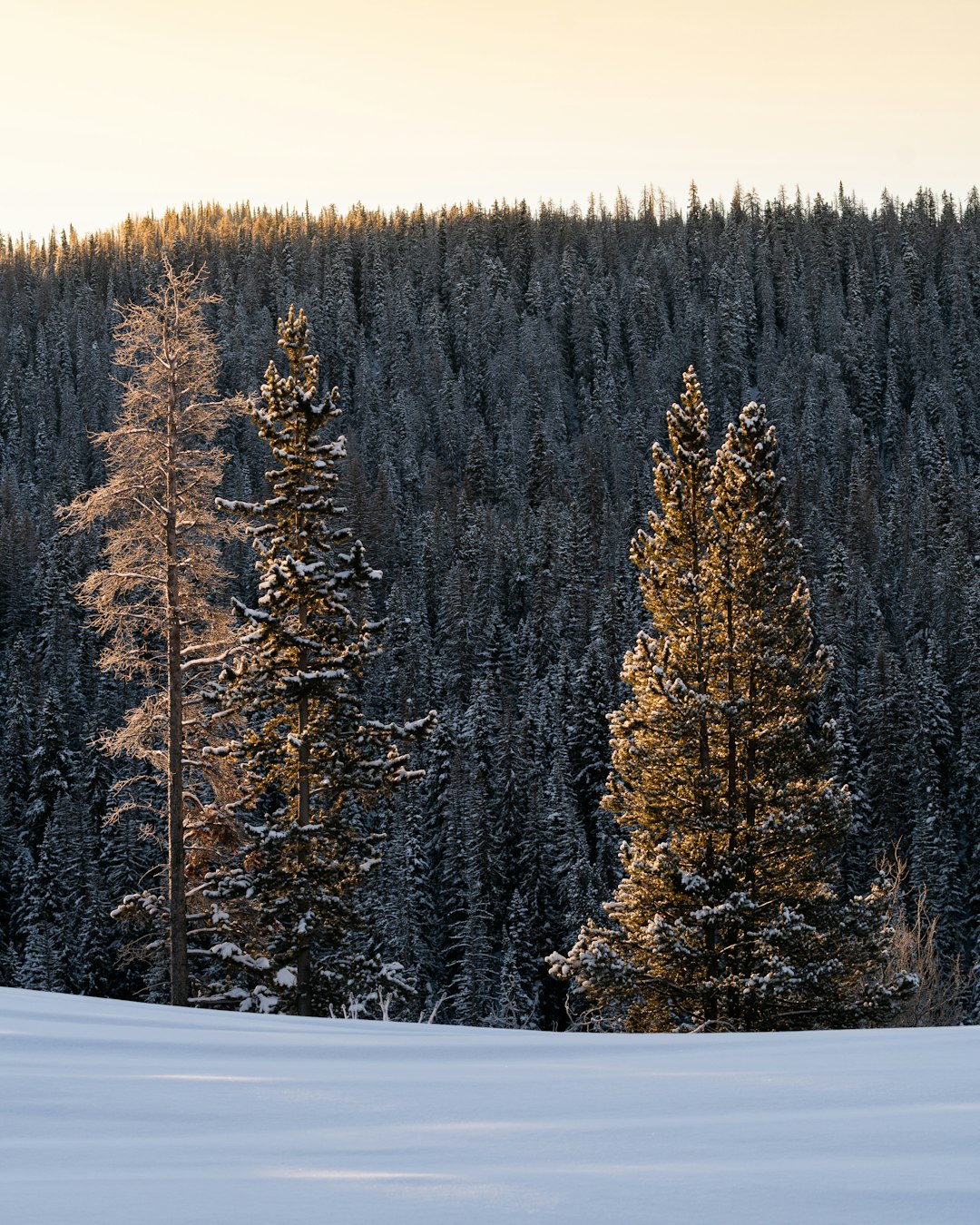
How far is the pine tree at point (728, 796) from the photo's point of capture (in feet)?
60.8

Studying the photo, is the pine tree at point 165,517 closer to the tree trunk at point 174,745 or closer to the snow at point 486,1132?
the tree trunk at point 174,745

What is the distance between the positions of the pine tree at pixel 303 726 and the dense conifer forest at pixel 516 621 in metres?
1.46

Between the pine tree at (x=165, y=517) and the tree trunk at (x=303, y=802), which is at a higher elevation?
the pine tree at (x=165, y=517)

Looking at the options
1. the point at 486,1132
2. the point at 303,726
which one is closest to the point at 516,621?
the point at 303,726

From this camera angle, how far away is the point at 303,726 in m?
20.3

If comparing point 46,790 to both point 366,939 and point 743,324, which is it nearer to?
point 366,939

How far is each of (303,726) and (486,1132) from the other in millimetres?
17475

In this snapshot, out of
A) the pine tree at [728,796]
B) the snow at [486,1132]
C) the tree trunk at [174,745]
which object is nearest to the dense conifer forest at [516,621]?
the tree trunk at [174,745]

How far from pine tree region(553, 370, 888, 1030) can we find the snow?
14.1 m

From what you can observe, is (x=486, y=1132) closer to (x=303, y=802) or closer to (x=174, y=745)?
(x=174, y=745)

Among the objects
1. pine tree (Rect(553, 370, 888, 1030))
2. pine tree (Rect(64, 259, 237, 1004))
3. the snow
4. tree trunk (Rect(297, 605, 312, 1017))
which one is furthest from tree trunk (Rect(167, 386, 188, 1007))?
the snow

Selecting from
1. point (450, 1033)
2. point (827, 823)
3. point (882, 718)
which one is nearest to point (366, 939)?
point (882, 718)

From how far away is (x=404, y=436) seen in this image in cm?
17712

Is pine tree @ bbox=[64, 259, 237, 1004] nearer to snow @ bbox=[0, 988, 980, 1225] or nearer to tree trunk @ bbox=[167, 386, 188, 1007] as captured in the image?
tree trunk @ bbox=[167, 386, 188, 1007]
